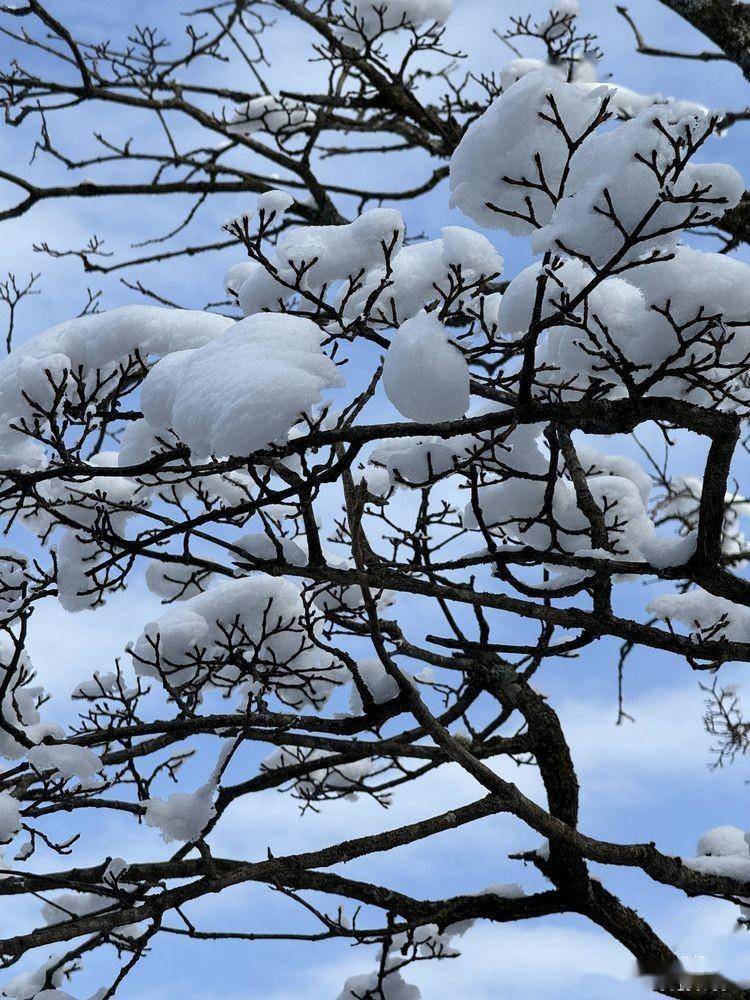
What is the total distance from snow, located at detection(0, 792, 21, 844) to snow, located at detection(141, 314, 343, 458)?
243cm

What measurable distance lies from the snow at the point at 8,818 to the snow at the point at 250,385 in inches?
95.6

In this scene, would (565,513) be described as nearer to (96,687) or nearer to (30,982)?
(96,687)

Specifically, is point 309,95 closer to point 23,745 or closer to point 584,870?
point 23,745

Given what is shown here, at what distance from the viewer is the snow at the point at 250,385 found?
256cm

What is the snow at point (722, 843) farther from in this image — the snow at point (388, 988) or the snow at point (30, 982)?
the snow at point (30, 982)

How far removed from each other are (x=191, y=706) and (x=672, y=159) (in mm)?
3752

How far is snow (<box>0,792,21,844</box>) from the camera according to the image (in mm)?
4316

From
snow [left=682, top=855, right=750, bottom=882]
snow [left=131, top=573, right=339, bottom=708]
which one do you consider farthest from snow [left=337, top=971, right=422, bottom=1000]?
snow [left=131, top=573, right=339, bottom=708]

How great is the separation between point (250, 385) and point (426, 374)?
50 centimetres

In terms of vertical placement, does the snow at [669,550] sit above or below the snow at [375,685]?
below

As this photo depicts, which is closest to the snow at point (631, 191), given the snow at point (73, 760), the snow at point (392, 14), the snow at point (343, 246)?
the snow at point (343, 246)

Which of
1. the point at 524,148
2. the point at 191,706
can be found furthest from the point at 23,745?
the point at 524,148

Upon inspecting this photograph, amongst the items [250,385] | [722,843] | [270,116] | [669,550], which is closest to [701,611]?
[669,550]

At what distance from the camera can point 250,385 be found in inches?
102
